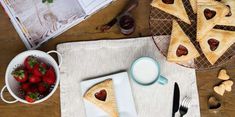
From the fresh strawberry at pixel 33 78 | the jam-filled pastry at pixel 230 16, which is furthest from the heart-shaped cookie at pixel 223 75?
the fresh strawberry at pixel 33 78

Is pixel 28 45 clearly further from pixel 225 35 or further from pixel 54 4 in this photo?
pixel 225 35

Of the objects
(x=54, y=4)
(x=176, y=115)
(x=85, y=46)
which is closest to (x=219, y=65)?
(x=176, y=115)

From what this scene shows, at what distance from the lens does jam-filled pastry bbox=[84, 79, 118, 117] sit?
907mm

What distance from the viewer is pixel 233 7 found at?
90 cm

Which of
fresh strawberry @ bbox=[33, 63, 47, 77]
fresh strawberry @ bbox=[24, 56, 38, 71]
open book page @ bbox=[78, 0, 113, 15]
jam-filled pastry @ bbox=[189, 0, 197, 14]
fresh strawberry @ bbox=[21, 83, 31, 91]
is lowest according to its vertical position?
jam-filled pastry @ bbox=[189, 0, 197, 14]

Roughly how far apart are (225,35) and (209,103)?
0.56 feet

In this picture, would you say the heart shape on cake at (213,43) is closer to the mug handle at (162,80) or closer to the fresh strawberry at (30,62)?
the mug handle at (162,80)

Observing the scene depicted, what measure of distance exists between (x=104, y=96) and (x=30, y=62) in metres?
0.19

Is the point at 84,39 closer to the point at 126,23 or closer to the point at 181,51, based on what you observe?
the point at 126,23

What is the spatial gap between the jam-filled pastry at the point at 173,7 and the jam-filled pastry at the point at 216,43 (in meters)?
A: 0.07

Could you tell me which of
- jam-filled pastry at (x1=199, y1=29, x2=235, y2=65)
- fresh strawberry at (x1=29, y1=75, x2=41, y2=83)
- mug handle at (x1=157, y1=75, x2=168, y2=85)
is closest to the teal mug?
mug handle at (x1=157, y1=75, x2=168, y2=85)

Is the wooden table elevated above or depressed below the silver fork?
above

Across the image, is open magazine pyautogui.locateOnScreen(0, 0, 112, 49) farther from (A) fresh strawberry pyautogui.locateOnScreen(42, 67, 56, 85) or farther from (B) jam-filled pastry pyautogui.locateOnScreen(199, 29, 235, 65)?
(B) jam-filled pastry pyautogui.locateOnScreen(199, 29, 235, 65)

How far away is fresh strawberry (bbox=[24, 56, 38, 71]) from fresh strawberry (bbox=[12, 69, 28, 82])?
0.05 feet
